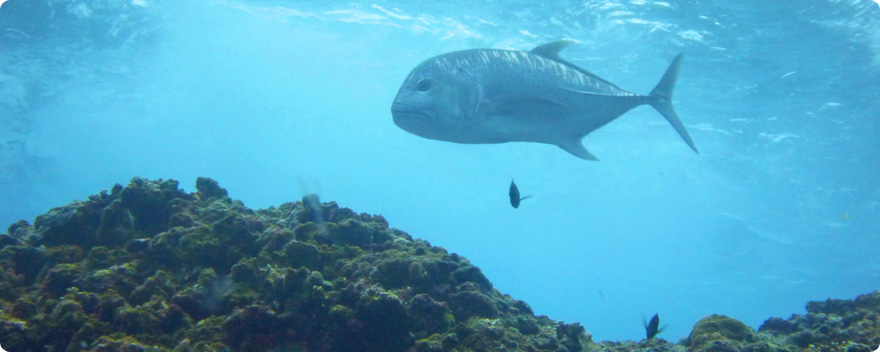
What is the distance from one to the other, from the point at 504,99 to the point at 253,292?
2.63 meters

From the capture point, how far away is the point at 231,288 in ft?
11.8

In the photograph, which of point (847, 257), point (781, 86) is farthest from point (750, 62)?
point (847, 257)

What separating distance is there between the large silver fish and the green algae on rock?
143 cm

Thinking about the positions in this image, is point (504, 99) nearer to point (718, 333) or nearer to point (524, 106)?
point (524, 106)

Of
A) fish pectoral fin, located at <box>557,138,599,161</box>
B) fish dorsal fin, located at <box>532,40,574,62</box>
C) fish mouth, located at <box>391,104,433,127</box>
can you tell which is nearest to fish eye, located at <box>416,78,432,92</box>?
fish mouth, located at <box>391,104,433,127</box>

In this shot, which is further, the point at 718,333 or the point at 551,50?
the point at 718,333

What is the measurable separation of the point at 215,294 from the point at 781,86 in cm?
2175

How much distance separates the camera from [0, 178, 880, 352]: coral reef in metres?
3.21

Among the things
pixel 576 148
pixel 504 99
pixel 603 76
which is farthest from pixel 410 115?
pixel 603 76

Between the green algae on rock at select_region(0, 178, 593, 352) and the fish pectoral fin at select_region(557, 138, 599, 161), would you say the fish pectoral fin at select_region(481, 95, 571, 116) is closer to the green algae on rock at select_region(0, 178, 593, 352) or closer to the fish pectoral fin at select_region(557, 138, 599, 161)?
the fish pectoral fin at select_region(557, 138, 599, 161)

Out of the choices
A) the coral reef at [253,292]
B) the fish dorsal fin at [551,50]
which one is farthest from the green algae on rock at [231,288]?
the fish dorsal fin at [551,50]

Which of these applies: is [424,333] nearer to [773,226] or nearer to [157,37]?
[157,37]

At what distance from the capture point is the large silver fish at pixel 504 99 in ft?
11.2

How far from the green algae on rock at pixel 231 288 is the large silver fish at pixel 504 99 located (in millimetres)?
1427
